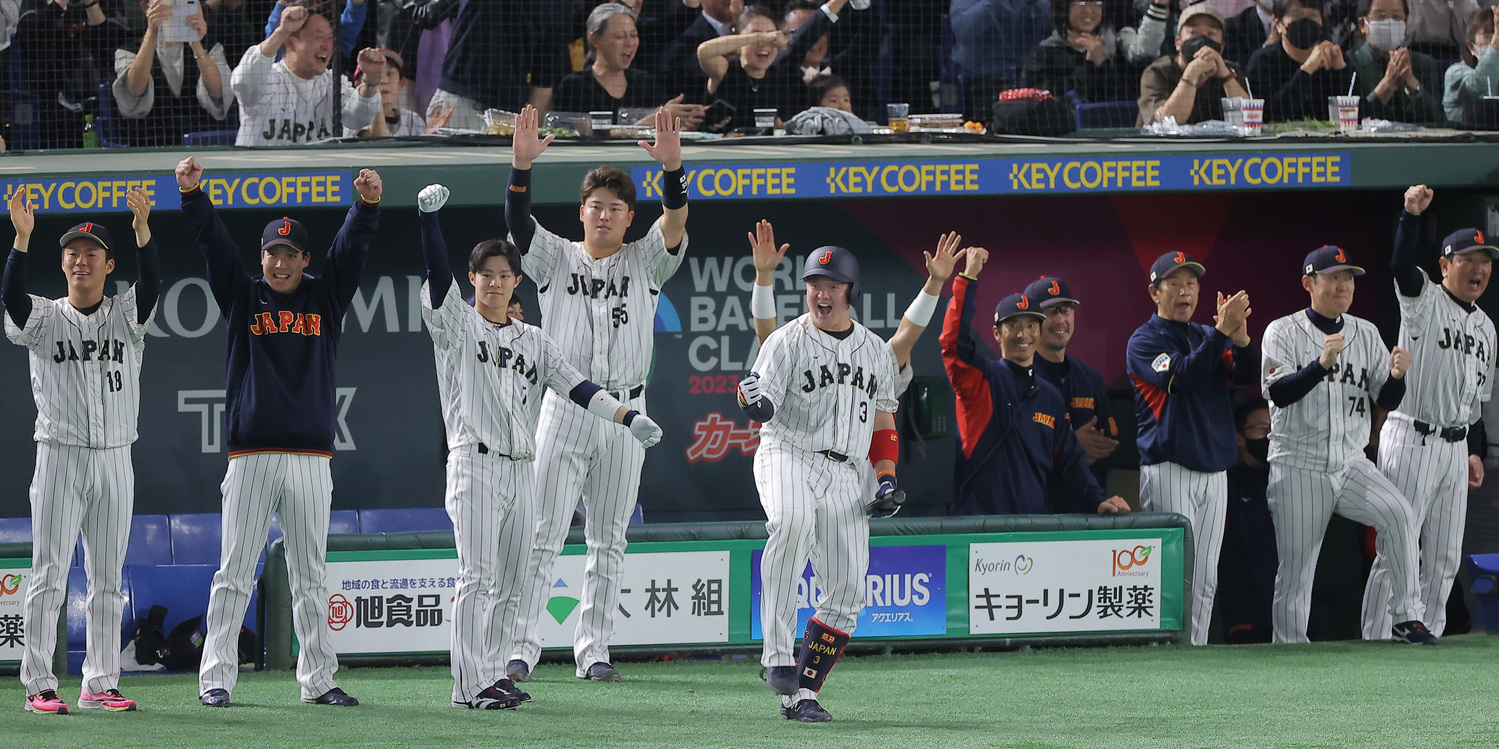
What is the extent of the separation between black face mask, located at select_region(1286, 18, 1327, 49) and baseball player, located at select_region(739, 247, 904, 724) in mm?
5042

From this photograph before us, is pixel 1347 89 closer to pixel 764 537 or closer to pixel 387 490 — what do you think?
pixel 764 537

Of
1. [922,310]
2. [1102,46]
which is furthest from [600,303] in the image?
[1102,46]

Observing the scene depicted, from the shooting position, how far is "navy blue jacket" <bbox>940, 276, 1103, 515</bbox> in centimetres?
728

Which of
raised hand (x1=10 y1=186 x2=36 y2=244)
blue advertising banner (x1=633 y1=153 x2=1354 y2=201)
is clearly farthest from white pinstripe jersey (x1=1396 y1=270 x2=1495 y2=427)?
raised hand (x1=10 y1=186 x2=36 y2=244)

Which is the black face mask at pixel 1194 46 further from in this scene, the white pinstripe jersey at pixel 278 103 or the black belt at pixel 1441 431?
the white pinstripe jersey at pixel 278 103

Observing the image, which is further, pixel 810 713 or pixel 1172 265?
pixel 1172 265

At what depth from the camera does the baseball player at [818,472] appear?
17.0 ft

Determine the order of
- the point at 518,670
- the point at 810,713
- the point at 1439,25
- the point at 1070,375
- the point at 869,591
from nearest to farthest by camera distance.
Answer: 1. the point at 810,713
2. the point at 518,670
3. the point at 869,591
4. the point at 1070,375
5. the point at 1439,25

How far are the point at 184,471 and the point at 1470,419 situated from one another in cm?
633

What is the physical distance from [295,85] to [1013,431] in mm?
4005

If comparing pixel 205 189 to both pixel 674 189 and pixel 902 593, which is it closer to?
pixel 674 189

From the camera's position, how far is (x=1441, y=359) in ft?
24.4

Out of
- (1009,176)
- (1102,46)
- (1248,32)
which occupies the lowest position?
(1009,176)

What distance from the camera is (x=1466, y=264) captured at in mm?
7621
